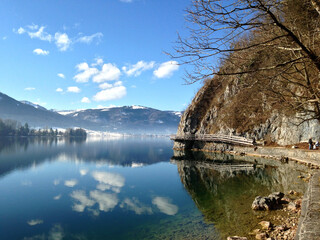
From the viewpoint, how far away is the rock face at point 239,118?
34.7 metres

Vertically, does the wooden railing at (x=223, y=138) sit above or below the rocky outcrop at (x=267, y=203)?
above

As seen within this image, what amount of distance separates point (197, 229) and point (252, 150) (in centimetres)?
3470

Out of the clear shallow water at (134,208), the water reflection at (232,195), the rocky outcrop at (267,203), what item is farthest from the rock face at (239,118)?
the rocky outcrop at (267,203)

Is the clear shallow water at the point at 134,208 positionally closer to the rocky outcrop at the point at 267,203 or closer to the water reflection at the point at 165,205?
the water reflection at the point at 165,205

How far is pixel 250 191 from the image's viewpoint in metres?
15.8

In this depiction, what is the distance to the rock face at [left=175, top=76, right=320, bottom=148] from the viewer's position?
34688 millimetres

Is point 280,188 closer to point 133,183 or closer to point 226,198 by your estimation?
point 226,198

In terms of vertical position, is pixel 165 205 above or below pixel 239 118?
below

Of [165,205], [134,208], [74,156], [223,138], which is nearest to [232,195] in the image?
[165,205]

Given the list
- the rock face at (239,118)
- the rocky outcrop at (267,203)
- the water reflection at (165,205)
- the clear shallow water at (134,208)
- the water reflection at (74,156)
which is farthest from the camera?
the water reflection at (74,156)

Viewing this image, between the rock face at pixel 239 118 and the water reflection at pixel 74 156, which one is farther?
the water reflection at pixel 74 156

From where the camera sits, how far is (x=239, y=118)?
5128cm

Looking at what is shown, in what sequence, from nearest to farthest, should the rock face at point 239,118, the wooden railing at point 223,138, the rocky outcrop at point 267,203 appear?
1. the rocky outcrop at point 267,203
2. the rock face at point 239,118
3. the wooden railing at point 223,138

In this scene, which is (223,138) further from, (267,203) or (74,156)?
(267,203)
